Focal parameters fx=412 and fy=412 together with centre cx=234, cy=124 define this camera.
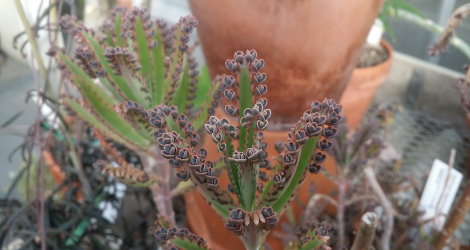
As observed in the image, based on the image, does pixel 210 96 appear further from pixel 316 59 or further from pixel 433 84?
pixel 433 84

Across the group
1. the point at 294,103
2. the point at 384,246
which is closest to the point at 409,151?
the point at 294,103

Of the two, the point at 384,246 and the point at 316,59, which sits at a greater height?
the point at 316,59

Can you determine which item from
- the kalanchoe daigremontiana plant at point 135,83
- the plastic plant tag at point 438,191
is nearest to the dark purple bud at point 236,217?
the kalanchoe daigremontiana plant at point 135,83

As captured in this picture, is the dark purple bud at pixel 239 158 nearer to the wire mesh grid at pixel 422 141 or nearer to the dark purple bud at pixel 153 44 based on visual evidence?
the dark purple bud at pixel 153 44

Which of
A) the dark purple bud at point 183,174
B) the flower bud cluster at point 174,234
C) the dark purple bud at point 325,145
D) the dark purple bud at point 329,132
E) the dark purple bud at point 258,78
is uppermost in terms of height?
the dark purple bud at point 258,78

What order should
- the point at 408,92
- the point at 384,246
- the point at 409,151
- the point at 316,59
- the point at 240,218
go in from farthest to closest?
the point at 408,92 → the point at 409,151 → the point at 316,59 → the point at 384,246 → the point at 240,218

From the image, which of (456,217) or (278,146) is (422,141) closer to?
(456,217)
